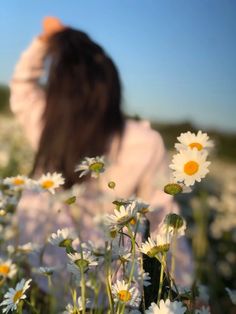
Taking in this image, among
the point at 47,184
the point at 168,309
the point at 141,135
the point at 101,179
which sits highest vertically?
the point at 141,135

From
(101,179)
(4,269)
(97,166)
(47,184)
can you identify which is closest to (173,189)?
(97,166)

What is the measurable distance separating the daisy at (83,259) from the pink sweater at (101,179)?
935 millimetres

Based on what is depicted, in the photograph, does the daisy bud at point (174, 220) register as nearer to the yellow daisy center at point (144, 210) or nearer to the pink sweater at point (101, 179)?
the yellow daisy center at point (144, 210)

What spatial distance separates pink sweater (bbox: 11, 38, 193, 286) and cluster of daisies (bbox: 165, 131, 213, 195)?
98 centimetres

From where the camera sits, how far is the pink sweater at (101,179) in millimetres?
1728

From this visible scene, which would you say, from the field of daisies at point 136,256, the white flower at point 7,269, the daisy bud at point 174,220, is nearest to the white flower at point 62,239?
the field of daisies at point 136,256

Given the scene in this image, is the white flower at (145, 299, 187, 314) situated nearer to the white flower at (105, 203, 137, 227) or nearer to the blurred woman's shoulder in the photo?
the white flower at (105, 203, 137, 227)

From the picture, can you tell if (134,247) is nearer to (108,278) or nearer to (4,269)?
(108,278)

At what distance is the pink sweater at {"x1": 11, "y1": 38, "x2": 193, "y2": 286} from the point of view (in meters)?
1.73

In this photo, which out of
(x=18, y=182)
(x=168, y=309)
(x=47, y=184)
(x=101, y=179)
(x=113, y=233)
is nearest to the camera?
(x=168, y=309)

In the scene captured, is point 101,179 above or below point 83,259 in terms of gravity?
above

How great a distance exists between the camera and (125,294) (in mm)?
642

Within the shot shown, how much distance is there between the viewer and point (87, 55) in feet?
6.01

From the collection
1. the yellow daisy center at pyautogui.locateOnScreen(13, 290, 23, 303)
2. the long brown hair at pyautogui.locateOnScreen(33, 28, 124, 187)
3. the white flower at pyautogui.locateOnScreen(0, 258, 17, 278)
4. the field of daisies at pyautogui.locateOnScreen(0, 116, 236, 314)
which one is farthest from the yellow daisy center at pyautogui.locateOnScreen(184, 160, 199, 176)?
the long brown hair at pyautogui.locateOnScreen(33, 28, 124, 187)
